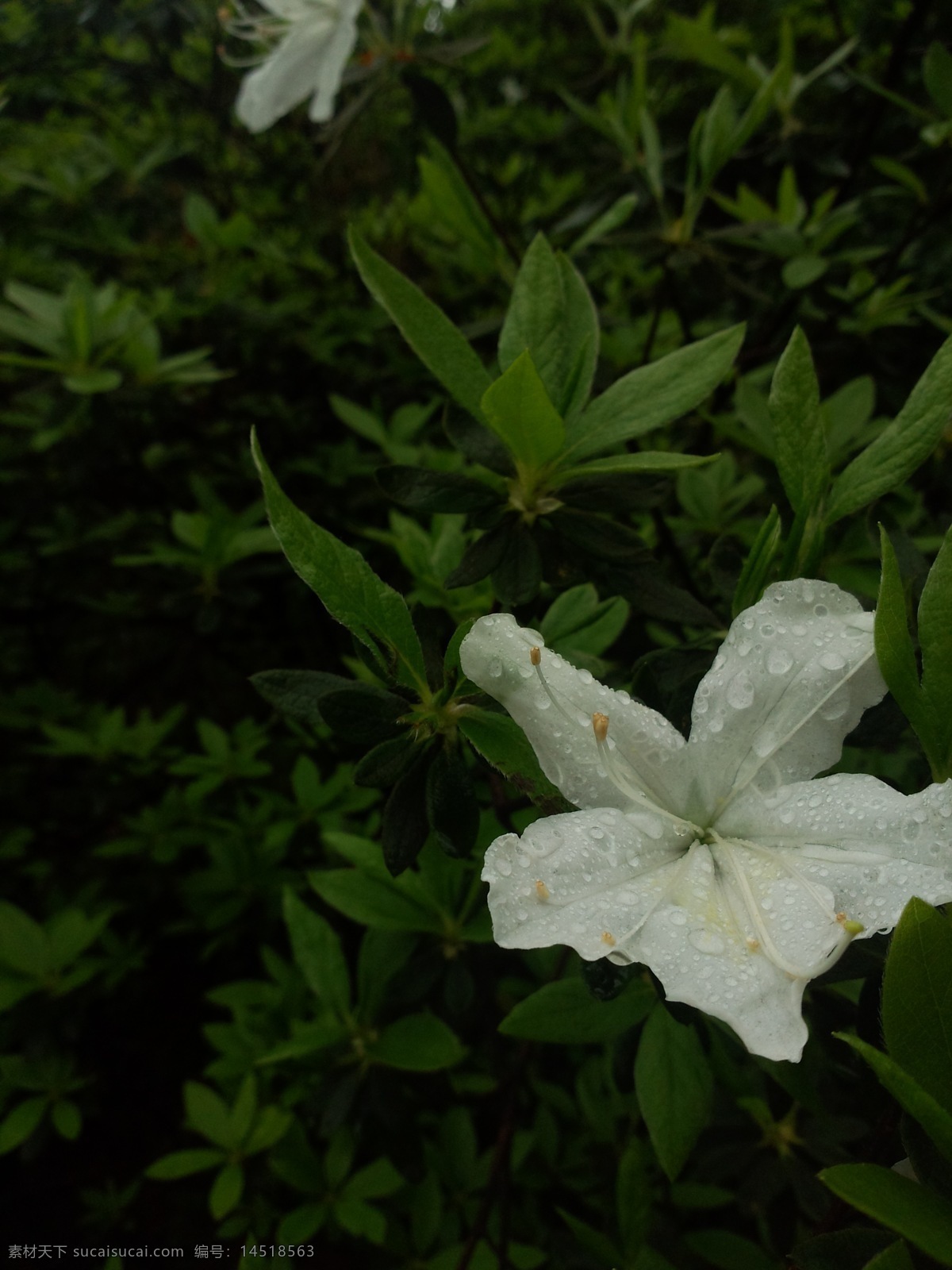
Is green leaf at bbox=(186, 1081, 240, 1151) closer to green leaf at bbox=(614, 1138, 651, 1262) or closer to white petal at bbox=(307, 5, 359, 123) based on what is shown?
green leaf at bbox=(614, 1138, 651, 1262)

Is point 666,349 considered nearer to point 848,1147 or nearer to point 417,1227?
point 848,1147

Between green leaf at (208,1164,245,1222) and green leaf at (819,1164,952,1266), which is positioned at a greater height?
green leaf at (819,1164,952,1266)

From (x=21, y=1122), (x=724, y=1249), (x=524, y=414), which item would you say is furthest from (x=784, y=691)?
(x=21, y=1122)

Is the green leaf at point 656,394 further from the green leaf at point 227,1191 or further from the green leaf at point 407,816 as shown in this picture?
the green leaf at point 227,1191

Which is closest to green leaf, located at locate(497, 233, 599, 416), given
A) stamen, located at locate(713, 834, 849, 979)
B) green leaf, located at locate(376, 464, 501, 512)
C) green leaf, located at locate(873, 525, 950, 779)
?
green leaf, located at locate(376, 464, 501, 512)

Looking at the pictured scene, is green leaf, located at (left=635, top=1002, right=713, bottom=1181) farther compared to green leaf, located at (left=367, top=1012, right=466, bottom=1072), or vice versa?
green leaf, located at (left=367, top=1012, right=466, bottom=1072)

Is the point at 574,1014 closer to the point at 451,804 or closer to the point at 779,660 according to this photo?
the point at 451,804

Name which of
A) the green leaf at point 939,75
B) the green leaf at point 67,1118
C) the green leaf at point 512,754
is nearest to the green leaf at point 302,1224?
the green leaf at point 67,1118
